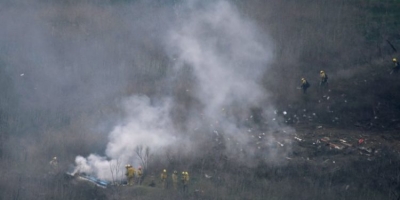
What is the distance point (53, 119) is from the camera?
38.2 meters

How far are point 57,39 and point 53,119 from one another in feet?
31.4

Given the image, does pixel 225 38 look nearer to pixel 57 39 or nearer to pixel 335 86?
pixel 335 86

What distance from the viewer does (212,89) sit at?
40906 millimetres

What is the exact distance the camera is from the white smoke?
35.6 metres

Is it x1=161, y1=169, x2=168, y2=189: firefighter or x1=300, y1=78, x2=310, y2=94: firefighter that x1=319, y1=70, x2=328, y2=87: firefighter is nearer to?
x1=300, y1=78, x2=310, y2=94: firefighter

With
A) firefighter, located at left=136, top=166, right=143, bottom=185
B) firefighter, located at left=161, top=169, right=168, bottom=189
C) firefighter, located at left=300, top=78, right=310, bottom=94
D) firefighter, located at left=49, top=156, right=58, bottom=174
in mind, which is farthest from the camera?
firefighter, located at left=300, top=78, right=310, bottom=94

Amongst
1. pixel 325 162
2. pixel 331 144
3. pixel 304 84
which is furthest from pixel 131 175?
pixel 304 84

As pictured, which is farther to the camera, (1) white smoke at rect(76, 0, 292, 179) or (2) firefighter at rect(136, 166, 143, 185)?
(1) white smoke at rect(76, 0, 292, 179)

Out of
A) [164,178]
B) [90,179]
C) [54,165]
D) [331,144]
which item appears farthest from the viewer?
[331,144]

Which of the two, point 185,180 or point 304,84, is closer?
point 185,180

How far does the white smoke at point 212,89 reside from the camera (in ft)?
117

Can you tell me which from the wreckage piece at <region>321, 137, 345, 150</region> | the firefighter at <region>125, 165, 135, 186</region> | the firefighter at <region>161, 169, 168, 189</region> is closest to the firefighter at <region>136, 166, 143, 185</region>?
the firefighter at <region>125, 165, 135, 186</region>

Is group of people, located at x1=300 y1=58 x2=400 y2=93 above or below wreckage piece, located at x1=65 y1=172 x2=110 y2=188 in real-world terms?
above

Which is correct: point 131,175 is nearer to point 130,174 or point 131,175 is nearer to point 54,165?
point 130,174
